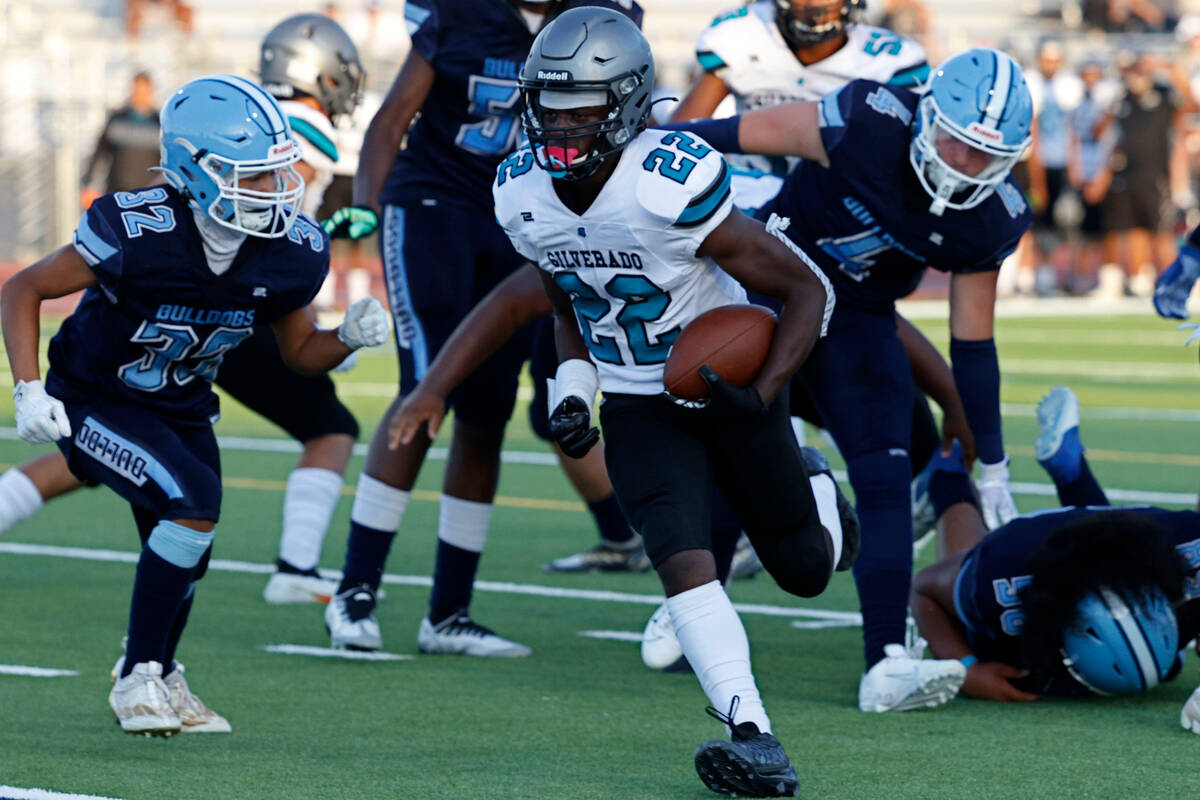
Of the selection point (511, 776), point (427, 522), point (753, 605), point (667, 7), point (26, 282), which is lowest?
point (667, 7)

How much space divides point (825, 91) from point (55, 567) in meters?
3.06

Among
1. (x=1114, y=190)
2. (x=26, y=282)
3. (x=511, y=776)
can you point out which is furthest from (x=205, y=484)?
(x=1114, y=190)

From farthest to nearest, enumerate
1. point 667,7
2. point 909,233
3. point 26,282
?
point 667,7 < point 909,233 < point 26,282

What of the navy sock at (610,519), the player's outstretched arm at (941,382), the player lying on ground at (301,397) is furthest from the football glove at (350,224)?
the navy sock at (610,519)

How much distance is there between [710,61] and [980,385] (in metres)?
1.60

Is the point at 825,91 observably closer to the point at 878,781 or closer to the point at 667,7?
the point at 878,781

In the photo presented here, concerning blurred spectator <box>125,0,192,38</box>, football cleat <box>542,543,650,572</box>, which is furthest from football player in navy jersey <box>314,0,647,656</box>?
blurred spectator <box>125,0,192,38</box>

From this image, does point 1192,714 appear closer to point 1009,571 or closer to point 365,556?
point 1009,571

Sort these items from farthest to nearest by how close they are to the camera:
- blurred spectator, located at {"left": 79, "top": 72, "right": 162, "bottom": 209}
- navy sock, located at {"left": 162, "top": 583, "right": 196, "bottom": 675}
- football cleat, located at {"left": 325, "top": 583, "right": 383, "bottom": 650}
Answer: blurred spectator, located at {"left": 79, "top": 72, "right": 162, "bottom": 209}
football cleat, located at {"left": 325, "top": 583, "right": 383, "bottom": 650}
navy sock, located at {"left": 162, "top": 583, "right": 196, "bottom": 675}

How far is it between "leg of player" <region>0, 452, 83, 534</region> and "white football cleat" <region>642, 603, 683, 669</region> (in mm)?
1974

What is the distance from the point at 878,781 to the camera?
3949mm

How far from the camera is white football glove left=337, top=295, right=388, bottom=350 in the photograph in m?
4.63

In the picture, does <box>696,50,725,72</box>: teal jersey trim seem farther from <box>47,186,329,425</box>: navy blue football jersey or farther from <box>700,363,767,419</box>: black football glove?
<box>700,363,767,419</box>: black football glove

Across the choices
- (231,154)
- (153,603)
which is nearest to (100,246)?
(231,154)
